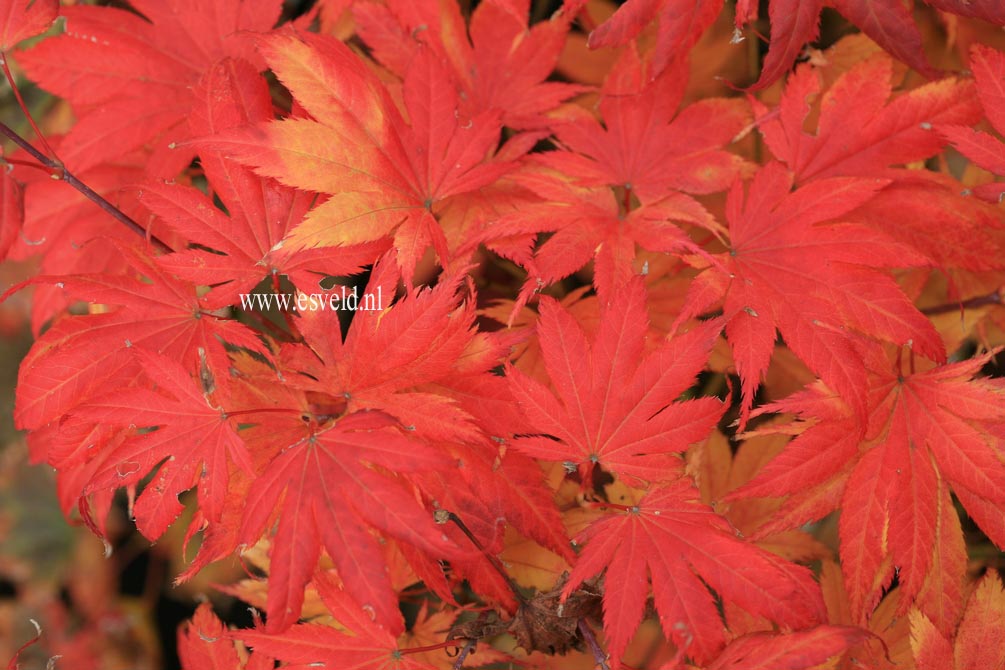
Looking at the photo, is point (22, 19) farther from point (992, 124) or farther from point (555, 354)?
Answer: point (992, 124)

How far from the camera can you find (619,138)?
32.5 inches

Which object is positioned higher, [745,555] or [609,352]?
[609,352]

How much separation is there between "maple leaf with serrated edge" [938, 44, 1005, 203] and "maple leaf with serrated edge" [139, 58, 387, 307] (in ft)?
1.98

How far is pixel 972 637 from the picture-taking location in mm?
737

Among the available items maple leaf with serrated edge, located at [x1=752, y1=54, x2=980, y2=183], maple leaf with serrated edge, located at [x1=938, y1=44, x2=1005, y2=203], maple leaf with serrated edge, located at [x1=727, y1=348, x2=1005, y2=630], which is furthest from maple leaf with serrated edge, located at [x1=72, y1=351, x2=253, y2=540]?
maple leaf with serrated edge, located at [x1=938, y1=44, x2=1005, y2=203]

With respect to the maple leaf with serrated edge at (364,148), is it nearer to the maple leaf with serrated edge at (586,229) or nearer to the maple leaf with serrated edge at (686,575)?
the maple leaf with serrated edge at (586,229)

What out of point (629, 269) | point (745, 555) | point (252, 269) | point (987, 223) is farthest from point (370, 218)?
point (987, 223)

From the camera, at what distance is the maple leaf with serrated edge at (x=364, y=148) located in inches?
26.3

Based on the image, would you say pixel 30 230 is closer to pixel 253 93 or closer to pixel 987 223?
pixel 253 93

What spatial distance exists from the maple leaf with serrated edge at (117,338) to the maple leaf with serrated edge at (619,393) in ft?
0.96

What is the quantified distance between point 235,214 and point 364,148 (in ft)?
0.51

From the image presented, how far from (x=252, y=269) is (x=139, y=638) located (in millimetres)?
1203

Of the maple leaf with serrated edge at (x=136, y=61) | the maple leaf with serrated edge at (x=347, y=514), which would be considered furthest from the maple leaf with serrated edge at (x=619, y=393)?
the maple leaf with serrated edge at (x=136, y=61)

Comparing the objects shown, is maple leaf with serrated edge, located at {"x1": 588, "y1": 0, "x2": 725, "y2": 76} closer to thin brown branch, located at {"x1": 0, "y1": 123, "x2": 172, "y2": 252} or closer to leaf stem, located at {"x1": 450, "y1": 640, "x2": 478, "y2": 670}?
thin brown branch, located at {"x1": 0, "y1": 123, "x2": 172, "y2": 252}
